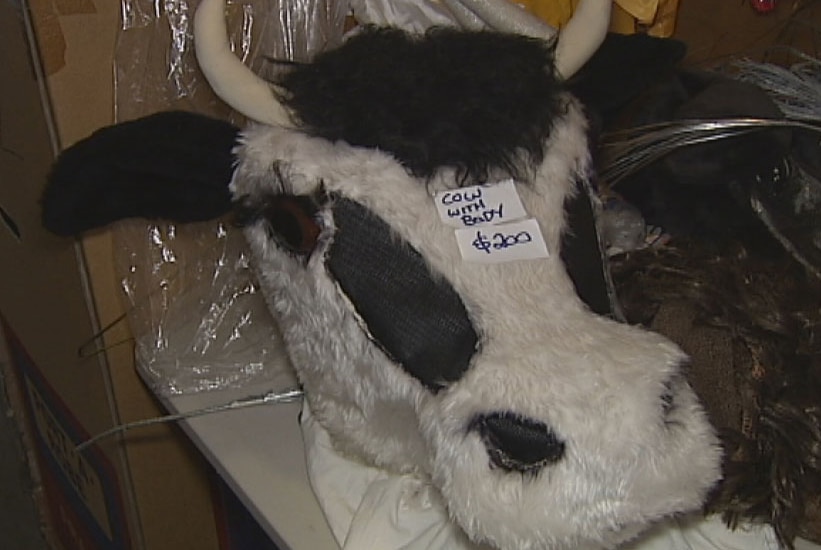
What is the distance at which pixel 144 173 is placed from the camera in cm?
76

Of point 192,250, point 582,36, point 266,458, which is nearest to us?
point 582,36

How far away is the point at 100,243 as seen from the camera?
1020mm

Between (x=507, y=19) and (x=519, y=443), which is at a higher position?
(x=507, y=19)

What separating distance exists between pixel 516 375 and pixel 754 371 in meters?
0.23

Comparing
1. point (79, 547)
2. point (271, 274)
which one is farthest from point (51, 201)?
point (79, 547)

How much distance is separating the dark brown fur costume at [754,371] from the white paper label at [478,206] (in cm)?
19

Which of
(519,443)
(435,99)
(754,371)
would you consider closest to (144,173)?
(435,99)

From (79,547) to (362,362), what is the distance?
0.80 metres

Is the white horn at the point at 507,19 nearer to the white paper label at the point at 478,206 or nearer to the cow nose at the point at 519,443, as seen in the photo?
the white paper label at the point at 478,206

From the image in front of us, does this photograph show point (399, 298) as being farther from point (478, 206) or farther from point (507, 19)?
point (507, 19)

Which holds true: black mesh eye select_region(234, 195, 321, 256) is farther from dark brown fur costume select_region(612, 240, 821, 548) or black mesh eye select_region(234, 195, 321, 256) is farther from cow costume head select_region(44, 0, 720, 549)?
dark brown fur costume select_region(612, 240, 821, 548)

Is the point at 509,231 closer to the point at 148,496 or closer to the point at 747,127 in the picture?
the point at 747,127

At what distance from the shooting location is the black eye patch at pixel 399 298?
0.69 meters

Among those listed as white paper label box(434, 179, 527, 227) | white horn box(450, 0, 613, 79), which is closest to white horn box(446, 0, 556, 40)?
white horn box(450, 0, 613, 79)
